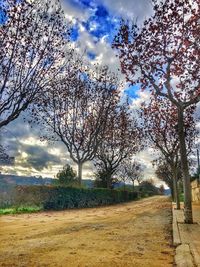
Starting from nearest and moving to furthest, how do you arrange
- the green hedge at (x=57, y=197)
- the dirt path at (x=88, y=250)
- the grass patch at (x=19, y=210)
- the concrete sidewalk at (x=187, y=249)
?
the concrete sidewalk at (x=187, y=249), the dirt path at (x=88, y=250), the grass patch at (x=19, y=210), the green hedge at (x=57, y=197)

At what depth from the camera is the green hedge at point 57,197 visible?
24516 mm

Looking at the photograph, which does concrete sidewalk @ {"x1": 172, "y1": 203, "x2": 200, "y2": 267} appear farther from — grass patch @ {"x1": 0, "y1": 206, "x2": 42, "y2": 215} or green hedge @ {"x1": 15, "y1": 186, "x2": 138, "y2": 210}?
green hedge @ {"x1": 15, "y1": 186, "x2": 138, "y2": 210}

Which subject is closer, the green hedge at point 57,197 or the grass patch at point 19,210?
the grass patch at point 19,210

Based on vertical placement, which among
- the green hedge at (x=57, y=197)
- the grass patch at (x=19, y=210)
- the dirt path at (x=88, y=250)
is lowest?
the dirt path at (x=88, y=250)

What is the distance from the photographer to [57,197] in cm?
2667

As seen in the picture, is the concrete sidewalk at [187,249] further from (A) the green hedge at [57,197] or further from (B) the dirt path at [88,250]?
(A) the green hedge at [57,197]

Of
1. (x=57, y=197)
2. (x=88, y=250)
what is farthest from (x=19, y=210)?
(x=88, y=250)

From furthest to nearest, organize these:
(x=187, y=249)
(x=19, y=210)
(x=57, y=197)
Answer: (x=57, y=197) < (x=19, y=210) < (x=187, y=249)

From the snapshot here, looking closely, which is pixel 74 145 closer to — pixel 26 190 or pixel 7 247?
pixel 26 190

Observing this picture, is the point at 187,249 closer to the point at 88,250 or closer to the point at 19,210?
the point at 88,250

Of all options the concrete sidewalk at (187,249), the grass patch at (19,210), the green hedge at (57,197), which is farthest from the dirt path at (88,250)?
the green hedge at (57,197)

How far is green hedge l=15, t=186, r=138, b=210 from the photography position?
24.5 meters

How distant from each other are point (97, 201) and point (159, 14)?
2322 cm

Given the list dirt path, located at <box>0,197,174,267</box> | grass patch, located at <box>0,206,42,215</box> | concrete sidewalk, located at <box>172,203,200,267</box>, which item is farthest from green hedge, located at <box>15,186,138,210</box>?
concrete sidewalk, located at <box>172,203,200,267</box>
